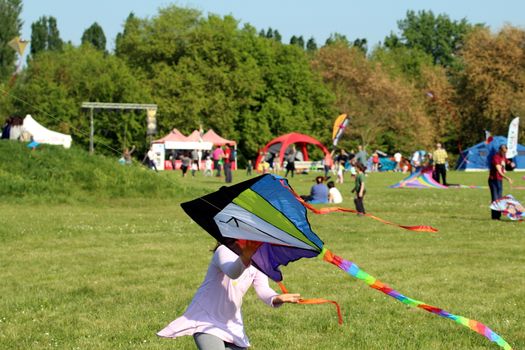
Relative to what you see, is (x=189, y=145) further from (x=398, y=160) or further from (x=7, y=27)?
(x=7, y=27)

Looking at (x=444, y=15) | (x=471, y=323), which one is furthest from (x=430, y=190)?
(x=444, y=15)

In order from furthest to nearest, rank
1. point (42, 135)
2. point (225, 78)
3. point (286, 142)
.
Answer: point (225, 78) → point (286, 142) → point (42, 135)

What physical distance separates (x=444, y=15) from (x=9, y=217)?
13105 cm

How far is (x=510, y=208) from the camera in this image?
22859 millimetres

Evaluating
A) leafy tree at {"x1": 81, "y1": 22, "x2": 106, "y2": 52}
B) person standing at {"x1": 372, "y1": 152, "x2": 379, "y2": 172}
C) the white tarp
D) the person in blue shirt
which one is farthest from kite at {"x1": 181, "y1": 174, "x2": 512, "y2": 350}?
leafy tree at {"x1": 81, "y1": 22, "x2": 106, "y2": 52}

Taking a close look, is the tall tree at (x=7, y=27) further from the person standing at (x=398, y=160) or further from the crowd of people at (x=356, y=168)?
the person standing at (x=398, y=160)

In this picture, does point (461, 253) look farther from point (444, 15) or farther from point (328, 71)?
point (444, 15)

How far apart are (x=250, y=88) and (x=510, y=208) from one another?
6609cm

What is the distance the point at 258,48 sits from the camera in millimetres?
92188

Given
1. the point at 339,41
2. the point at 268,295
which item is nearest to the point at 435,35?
the point at 339,41

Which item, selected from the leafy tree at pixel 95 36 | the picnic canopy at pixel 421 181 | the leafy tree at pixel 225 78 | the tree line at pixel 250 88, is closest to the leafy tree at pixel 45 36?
the leafy tree at pixel 95 36

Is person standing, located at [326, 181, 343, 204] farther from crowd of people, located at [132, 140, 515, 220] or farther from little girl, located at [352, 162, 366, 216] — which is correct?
little girl, located at [352, 162, 366, 216]

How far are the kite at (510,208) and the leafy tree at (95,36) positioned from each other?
130812 mm

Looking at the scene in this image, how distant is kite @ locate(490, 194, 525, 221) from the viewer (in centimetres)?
2278
